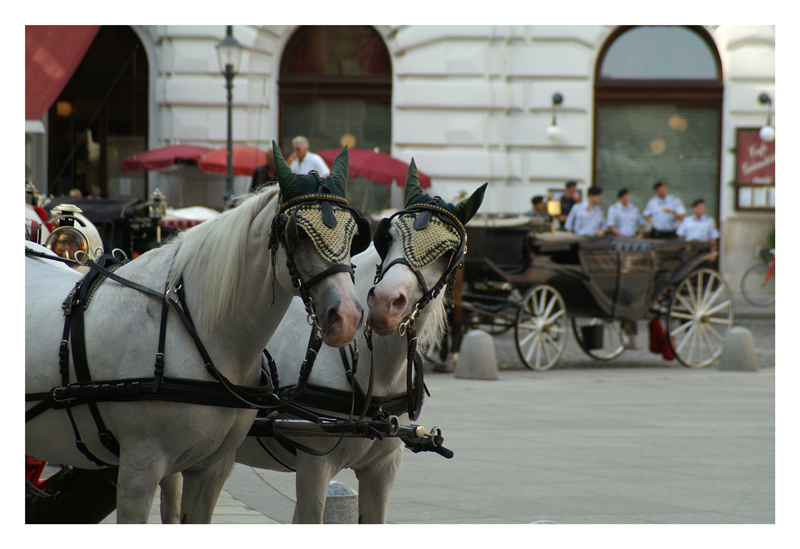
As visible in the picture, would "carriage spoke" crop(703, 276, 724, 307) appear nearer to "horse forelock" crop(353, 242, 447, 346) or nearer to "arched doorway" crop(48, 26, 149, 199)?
"horse forelock" crop(353, 242, 447, 346)

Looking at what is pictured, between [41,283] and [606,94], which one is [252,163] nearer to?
[606,94]

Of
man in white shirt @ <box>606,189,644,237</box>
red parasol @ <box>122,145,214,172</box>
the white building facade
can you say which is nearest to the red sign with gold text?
the white building facade

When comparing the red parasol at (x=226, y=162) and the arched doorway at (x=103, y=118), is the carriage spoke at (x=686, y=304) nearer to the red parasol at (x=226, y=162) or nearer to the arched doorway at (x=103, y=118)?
the red parasol at (x=226, y=162)

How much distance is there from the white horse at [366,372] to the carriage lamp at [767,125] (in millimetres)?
14019

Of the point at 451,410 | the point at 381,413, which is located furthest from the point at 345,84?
the point at 381,413

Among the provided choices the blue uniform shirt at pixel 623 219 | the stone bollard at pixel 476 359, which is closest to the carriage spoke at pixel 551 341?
the stone bollard at pixel 476 359

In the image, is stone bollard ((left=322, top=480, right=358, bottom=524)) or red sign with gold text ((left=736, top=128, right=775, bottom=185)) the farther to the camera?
red sign with gold text ((left=736, top=128, right=775, bottom=185))

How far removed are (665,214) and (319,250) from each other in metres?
13.3

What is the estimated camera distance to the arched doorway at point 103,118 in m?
16.3

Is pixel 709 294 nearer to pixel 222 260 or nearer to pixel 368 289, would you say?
pixel 368 289

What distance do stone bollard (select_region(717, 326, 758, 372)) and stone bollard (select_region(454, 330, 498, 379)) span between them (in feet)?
9.92

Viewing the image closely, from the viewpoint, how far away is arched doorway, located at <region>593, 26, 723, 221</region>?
56.2ft

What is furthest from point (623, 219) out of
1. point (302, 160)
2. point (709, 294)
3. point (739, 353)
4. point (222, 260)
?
point (222, 260)
